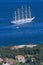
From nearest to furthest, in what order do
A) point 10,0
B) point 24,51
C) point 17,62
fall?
point 17,62, point 24,51, point 10,0

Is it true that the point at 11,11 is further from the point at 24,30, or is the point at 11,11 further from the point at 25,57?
the point at 25,57

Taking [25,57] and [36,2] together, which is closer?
[25,57]

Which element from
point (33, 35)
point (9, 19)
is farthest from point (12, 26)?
point (33, 35)

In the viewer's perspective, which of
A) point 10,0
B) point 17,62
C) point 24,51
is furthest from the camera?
point 10,0

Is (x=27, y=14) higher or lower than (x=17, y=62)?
higher

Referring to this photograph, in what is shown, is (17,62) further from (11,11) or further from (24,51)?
(11,11)

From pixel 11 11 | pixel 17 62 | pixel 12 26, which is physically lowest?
pixel 17 62

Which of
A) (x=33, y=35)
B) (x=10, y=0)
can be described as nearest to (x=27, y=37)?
(x=33, y=35)
